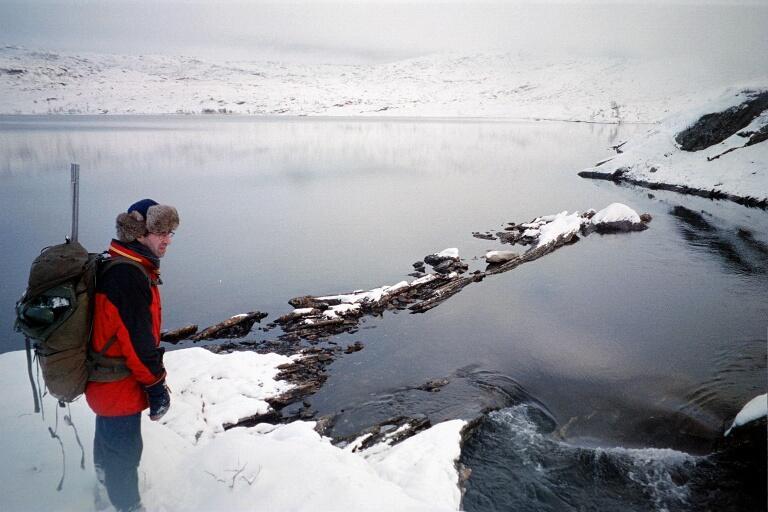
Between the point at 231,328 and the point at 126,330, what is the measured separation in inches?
384

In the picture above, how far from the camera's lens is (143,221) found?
12.5 ft

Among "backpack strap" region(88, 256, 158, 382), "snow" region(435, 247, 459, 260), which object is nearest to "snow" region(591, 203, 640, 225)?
"snow" region(435, 247, 459, 260)

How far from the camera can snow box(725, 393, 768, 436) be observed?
21.1 feet

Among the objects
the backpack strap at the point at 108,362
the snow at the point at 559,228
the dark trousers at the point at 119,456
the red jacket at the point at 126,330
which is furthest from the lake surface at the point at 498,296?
the backpack strap at the point at 108,362

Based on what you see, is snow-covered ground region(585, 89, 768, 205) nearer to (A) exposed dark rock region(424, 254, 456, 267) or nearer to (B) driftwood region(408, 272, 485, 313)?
(A) exposed dark rock region(424, 254, 456, 267)

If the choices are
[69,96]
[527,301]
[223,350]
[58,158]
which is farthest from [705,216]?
[69,96]

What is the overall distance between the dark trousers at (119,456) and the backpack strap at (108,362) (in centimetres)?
43

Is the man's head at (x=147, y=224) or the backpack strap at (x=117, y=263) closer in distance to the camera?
the backpack strap at (x=117, y=263)

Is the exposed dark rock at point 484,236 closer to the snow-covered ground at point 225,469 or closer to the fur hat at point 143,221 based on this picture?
the snow-covered ground at point 225,469

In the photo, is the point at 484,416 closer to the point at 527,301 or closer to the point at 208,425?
the point at 208,425

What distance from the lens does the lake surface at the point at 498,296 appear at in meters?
8.16

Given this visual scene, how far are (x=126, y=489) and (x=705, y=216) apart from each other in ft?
105

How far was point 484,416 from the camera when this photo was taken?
8203mm

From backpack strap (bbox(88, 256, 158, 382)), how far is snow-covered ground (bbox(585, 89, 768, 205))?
36.2 m
